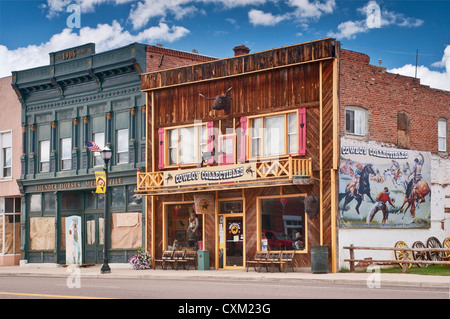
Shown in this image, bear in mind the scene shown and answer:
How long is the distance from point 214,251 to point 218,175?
328cm

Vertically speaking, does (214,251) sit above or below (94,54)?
below

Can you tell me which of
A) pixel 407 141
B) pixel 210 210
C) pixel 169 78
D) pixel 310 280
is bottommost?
pixel 310 280

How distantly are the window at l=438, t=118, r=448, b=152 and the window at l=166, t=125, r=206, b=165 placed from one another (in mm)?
10259

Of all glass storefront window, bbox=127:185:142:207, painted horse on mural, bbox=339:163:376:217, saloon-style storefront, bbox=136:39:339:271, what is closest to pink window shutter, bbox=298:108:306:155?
saloon-style storefront, bbox=136:39:339:271

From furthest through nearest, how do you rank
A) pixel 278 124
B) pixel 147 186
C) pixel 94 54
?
pixel 94 54 → pixel 147 186 → pixel 278 124

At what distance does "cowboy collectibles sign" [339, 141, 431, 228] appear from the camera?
2866 centimetres

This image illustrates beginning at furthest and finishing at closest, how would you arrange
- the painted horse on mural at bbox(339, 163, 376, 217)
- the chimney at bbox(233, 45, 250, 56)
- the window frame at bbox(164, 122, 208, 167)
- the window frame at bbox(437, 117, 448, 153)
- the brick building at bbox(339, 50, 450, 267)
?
the chimney at bbox(233, 45, 250, 56) → the window frame at bbox(437, 117, 448, 153) → the window frame at bbox(164, 122, 208, 167) → the brick building at bbox(339, 50, 450, 267) → the painted horse on mural at bbox(339, 163, 376, 217)

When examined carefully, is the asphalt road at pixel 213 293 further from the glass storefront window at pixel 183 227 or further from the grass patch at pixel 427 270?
the glass storefront window at pixel 183 227

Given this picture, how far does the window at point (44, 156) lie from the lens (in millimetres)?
39666

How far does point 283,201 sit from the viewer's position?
96.6 feet

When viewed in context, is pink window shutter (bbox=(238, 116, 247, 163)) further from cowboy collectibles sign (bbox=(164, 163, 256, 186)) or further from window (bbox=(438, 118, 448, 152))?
window (bbox=(438, 118, 448, 152))

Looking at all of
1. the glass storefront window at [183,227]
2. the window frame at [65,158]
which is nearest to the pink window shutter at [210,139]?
the glass storefront window at [183,227]
